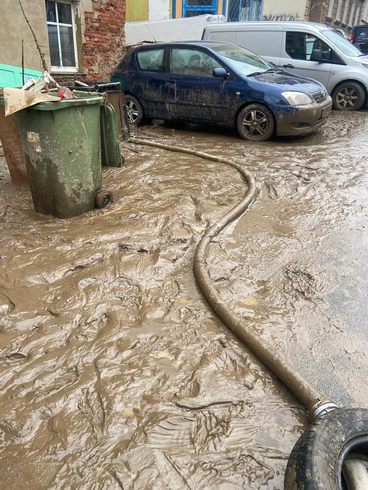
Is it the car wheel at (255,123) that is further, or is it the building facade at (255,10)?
the building facade at (255,10)

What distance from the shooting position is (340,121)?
9.20 meters

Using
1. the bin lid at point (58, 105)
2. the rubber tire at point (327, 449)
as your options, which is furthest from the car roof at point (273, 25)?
the rubber tire at point (327, 449)

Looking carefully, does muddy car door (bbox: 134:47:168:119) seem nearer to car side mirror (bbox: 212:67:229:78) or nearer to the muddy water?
car side mirror (bbox: 212:67:229:78)

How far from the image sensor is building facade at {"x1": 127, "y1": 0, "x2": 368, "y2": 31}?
14.5 meters

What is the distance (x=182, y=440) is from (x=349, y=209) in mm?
3621

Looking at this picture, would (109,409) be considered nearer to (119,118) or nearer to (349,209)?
(349,209)

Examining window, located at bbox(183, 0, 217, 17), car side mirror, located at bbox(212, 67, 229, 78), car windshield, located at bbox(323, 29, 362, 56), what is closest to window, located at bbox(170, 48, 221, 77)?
car side mirror, located at bbox(212, 67, 229, 78)

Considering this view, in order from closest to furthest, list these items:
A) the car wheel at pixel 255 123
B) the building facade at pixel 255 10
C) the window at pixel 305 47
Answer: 1. the car wheel at pixel 255 123
2. the window at pixel 305 47
3. the building facade at pixel 255 10

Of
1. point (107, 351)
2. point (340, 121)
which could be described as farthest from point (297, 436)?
point (340, 121)

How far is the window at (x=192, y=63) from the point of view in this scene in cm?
798

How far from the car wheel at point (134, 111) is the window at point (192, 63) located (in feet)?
3.42

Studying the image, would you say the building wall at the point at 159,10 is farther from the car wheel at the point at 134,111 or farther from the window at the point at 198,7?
the car wheel at the point at 134,111

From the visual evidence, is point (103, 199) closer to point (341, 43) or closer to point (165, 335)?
point (165, 335)

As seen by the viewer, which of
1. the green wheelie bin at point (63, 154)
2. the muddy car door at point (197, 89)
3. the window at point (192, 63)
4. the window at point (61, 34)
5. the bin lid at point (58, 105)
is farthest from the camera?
the window at point (61, 34)
